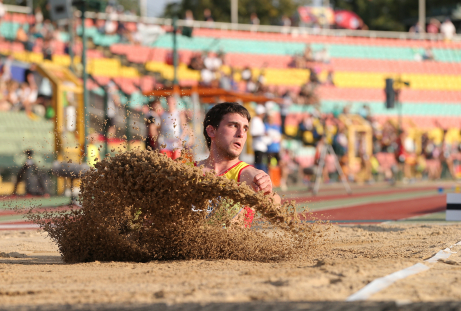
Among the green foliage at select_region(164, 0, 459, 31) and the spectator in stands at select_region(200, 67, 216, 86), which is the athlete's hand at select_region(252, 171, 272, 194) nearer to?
the spectator in stands at select_region(200, 67, 216, 86)

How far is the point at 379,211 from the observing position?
11.7 m

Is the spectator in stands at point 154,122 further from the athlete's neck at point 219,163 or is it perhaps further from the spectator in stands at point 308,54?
the spectator in stands at point 308,54

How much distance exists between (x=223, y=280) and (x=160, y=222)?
1450mm

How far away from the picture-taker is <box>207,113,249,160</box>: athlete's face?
18.8ft

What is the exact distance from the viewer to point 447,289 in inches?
141

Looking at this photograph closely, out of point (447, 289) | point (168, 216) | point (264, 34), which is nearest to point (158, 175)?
point (168, 216)

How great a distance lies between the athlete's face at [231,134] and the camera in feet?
18.8

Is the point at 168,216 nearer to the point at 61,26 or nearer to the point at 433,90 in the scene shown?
the point at 61,26

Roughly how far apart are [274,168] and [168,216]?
1580 centimetres

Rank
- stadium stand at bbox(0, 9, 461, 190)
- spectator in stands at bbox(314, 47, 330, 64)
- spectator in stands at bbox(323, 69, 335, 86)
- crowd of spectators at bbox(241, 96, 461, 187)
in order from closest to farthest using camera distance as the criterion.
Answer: crowd of spectators at bbox(241, 96, 461, 187) → stadium stand at bbox(0, 9, 461, 190) → spectator in stands at bbox(323, 69, 335, 86) → spectator in stands at bbox(314, 47, 330, 64)

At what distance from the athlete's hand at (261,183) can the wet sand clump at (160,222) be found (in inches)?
6.8

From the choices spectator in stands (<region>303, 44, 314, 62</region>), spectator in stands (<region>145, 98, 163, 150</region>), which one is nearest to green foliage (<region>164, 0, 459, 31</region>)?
spectator in stands (<region>303, 44, 314, 62</region>)

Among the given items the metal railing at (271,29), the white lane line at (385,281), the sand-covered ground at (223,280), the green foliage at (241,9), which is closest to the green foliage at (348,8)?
the green foliage at (241,9)

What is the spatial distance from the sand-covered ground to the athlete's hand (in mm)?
607
